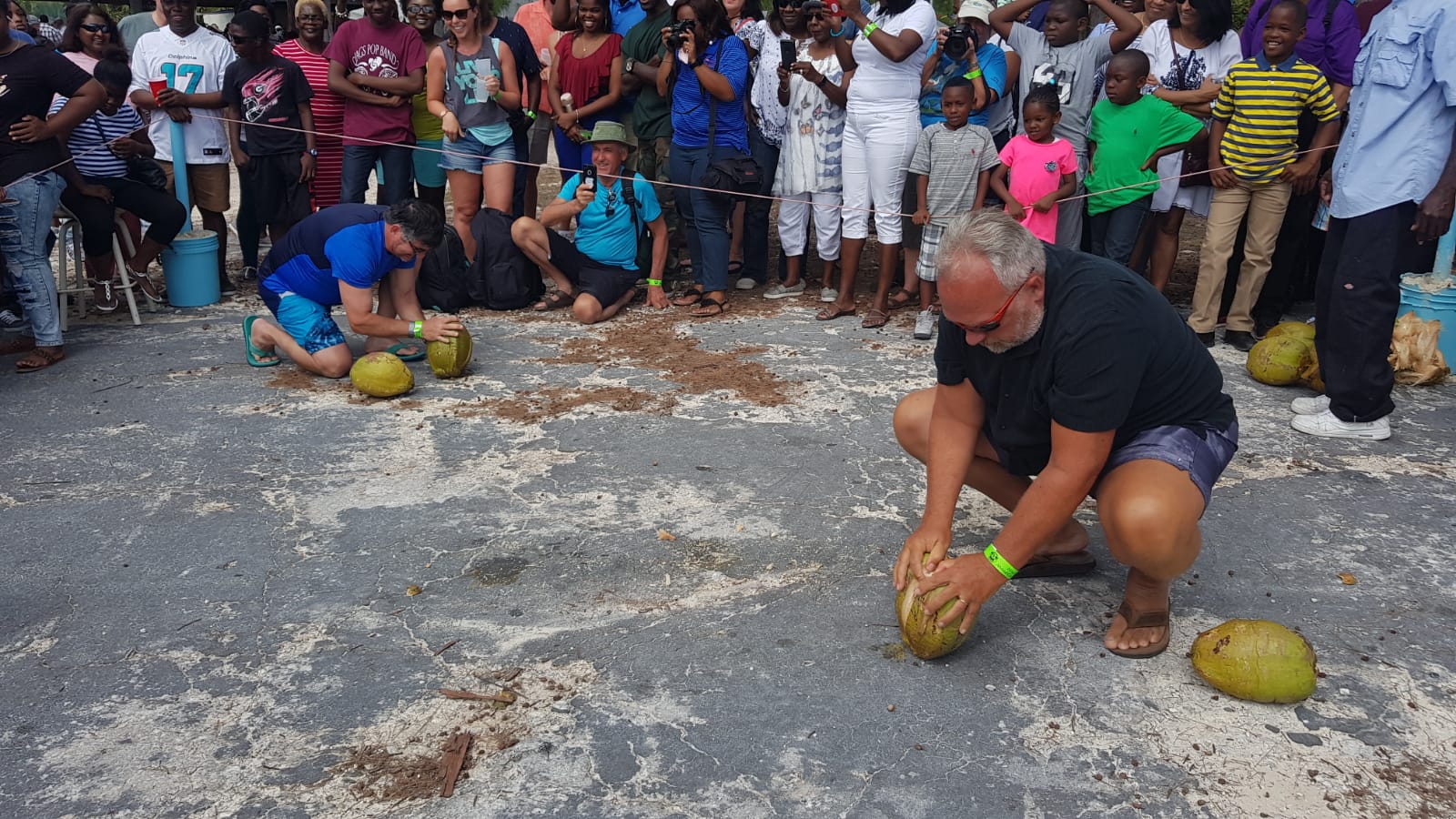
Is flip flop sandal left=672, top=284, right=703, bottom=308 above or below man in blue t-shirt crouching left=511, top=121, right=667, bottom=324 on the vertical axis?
below

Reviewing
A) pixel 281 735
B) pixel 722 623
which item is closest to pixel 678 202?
pixel 722 623

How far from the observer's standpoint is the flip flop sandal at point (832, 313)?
7582mm

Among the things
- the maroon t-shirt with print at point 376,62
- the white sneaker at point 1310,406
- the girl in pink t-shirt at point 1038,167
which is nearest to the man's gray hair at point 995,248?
the white sneaker at point 1310,406

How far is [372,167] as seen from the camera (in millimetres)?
8375

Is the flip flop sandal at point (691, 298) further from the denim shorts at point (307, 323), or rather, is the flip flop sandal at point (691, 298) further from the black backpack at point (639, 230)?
the denim shorts at point (307, 323)

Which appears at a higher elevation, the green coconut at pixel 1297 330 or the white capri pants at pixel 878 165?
the white capri pants at pixel 878 165

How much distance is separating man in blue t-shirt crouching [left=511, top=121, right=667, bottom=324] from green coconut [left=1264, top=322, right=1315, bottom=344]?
408 centimetres

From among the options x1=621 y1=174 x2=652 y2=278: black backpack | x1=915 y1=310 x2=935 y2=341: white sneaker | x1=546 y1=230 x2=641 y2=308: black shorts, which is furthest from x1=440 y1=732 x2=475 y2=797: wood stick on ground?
x1=621 y1=174 x2=652 y2=278: black backpack

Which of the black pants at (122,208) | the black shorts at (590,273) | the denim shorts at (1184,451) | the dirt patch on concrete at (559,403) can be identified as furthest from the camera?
the black shorts at (590,273)

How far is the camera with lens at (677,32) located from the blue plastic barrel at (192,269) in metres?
3.64

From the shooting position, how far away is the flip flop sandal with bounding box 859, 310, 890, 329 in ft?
24.2

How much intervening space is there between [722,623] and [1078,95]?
16.4 ft

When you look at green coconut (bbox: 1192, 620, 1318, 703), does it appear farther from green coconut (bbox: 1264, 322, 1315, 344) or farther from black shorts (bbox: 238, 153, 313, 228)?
black shorts (bbox: 238, 153, 313, 228)

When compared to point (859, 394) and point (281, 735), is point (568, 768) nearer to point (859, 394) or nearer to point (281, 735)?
point (281, 735)
